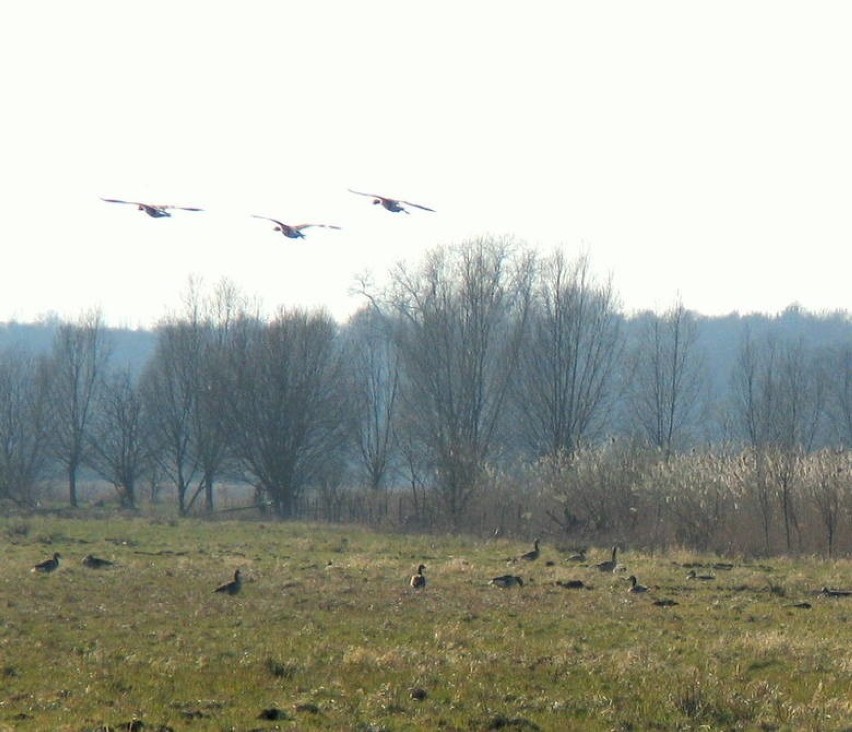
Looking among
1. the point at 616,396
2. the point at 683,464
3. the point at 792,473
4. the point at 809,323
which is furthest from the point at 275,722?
the point at 809,323

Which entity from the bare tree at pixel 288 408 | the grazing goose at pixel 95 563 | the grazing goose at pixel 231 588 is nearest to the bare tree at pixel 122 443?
the bare tree at pixel 288 408

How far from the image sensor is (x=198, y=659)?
1269 centimetres

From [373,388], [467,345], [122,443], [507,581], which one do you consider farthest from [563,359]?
[507,581]

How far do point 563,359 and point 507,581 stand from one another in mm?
35443

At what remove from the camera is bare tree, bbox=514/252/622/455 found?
55.3 meters

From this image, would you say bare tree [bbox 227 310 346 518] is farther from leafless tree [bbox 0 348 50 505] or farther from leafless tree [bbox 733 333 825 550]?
leafless tree [bbox 733 333 825 550]

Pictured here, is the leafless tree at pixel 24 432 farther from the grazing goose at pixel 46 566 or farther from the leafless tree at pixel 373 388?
the grazing goose at pixel 46 566

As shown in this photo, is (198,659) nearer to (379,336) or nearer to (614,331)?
(614,331)

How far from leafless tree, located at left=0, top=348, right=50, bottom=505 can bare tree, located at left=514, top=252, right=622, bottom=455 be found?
90.6 feet

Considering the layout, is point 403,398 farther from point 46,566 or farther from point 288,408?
point 46,566

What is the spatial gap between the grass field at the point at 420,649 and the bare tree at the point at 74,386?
44890 millimetres

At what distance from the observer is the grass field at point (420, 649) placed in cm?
979

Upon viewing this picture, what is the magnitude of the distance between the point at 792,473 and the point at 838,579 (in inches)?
391

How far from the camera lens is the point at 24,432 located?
6750 cm
